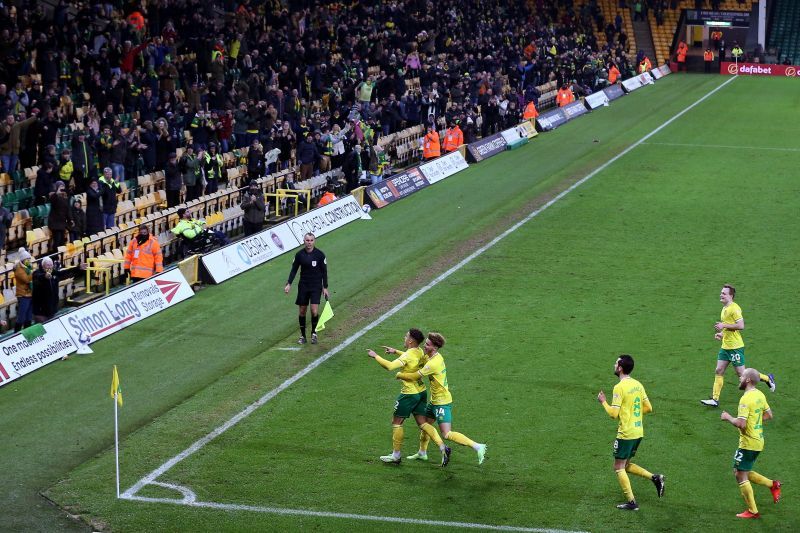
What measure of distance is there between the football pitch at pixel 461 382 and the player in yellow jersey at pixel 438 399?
0.46 metres

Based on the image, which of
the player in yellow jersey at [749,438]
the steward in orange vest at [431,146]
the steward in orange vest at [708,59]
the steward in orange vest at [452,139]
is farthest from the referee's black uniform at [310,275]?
the steward in orange vest at [708,59]

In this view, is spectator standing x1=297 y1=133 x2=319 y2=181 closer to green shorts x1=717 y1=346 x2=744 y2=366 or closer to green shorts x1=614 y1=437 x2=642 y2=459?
green shorts x1=717 y1=346 x2=744 y2=366

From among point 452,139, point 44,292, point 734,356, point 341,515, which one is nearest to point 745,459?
point 734,356

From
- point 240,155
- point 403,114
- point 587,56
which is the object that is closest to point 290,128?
point 240,155

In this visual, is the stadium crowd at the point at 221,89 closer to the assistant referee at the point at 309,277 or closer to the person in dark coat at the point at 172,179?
the person in dark coat at the point at 172,179

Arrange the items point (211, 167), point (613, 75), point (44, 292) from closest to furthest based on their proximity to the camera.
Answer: point (44, 292) < point (211, 167) < point (613, 75)

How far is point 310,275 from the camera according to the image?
2342 cm

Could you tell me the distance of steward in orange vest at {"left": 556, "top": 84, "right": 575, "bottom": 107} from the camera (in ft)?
186

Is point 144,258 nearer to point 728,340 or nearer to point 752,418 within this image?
point 728,340

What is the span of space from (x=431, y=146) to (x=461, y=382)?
23.1 meters

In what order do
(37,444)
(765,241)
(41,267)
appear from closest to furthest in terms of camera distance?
1. (37,444)
2. (41,267)
3. (765,241)

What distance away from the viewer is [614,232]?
3372 centimetres

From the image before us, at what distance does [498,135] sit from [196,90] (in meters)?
12.9

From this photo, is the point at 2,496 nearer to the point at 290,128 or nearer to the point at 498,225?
the point at 498,225
